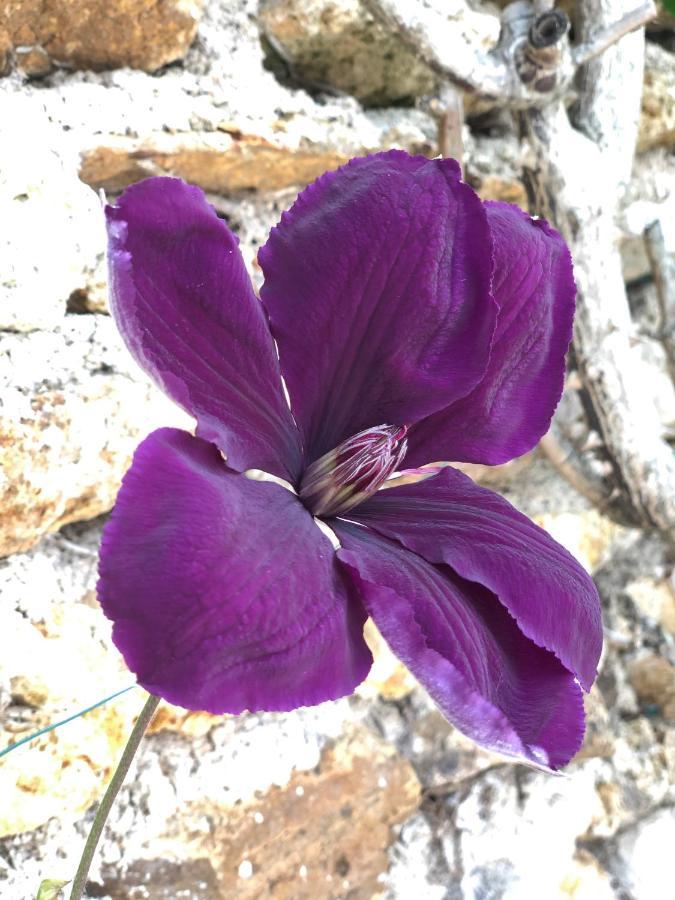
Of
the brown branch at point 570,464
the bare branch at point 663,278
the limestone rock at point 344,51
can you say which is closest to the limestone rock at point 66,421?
the limestone rock at point 344,51

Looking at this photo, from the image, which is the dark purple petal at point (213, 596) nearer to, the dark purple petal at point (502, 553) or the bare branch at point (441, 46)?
the dark purple petal at point (502, 553)

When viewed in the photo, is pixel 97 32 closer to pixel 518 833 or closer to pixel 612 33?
pixel 612 33

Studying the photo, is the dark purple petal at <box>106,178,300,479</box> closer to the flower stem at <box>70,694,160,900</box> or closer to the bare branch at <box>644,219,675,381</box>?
the flower stem at <box>70,694,160,900</box>

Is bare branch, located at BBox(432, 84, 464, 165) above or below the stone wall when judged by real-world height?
above

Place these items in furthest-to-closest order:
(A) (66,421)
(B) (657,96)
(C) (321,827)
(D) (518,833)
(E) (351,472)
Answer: (B) (657,96)
(D) (518,833)
(C) (321,827)
(A) (66,421)
(E) (351,472)

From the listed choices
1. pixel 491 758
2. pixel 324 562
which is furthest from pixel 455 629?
pixel 491 758

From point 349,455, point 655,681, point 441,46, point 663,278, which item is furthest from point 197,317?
point 655,681

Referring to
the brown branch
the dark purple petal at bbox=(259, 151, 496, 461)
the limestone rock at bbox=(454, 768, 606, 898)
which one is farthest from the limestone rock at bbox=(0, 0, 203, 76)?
the limestone rock at bbox=(454, 768, 606, 898)

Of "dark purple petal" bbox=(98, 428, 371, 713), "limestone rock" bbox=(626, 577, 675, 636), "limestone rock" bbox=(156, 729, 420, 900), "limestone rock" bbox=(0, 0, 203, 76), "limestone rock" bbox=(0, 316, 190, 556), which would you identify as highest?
"limestone rock" bbox=(0, 0, 203, 76)
